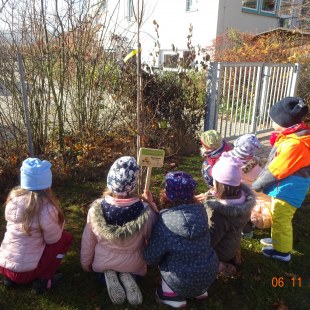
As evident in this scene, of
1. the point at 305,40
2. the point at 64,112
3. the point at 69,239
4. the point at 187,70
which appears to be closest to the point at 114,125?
the point at 64,112

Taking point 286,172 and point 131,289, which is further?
point 286,172

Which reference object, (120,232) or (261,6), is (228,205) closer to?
(120,232)

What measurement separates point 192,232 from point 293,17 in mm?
18790

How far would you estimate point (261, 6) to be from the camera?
1720cm

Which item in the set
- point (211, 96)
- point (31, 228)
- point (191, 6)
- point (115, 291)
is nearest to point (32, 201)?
point (31, 228)

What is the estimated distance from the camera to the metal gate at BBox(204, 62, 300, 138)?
232 inches

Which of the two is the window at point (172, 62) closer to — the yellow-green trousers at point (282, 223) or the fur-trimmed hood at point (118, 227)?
the yellow-green trousers at point (282, 223)

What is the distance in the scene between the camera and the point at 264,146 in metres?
6.91

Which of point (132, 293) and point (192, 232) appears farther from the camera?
point (132, 293)

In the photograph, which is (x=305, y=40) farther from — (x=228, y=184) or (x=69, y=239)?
(x=69, y=239)

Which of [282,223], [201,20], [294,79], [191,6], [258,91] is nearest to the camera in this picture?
[282,223]

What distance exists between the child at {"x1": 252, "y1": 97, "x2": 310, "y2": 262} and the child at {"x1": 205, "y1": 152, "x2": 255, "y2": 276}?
405 mm

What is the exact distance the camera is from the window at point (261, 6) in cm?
1657

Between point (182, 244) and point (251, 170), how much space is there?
1.61 meters
